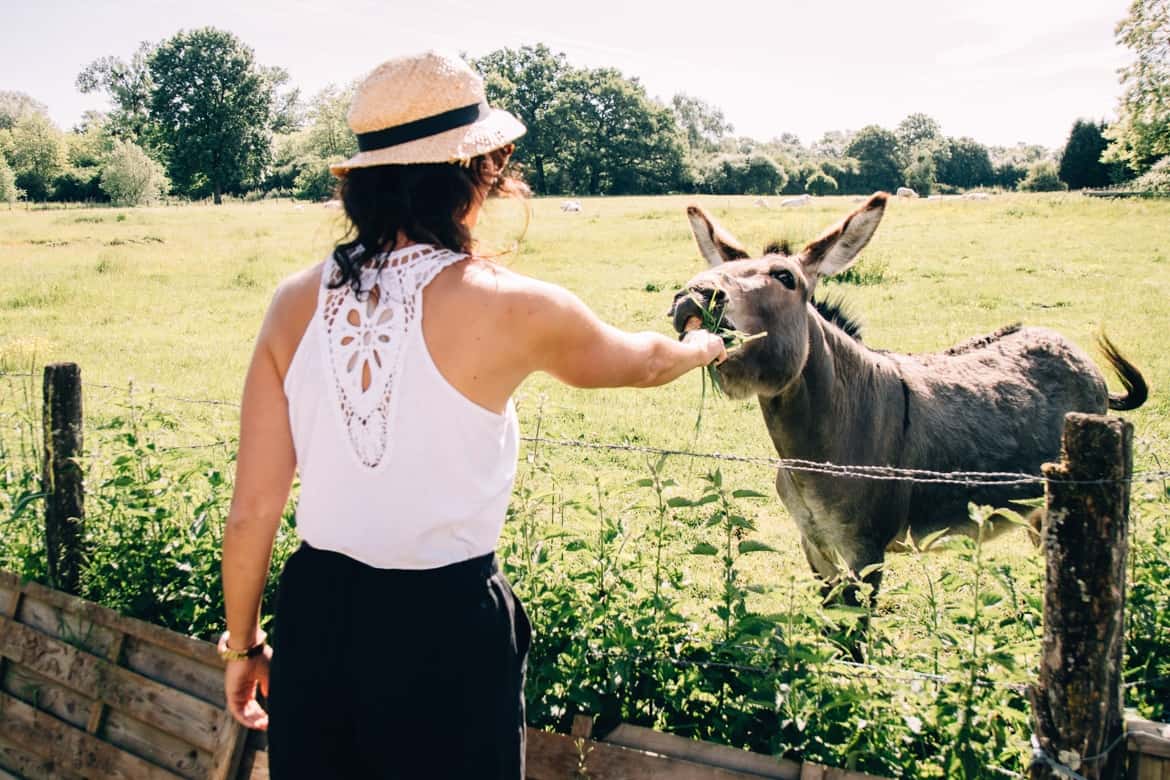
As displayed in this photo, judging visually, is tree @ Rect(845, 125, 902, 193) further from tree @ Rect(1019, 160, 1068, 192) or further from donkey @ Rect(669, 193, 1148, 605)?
donkey @ Rect(669, 193, 1148, 605)

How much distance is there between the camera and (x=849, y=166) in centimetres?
9506

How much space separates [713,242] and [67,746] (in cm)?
390

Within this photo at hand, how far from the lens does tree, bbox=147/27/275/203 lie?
3179 inches

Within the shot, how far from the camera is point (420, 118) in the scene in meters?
2.01

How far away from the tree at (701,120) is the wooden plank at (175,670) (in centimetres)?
13703

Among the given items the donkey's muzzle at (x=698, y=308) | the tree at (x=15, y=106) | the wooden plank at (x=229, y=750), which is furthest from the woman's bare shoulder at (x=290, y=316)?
the tree at (x=15, y=106)

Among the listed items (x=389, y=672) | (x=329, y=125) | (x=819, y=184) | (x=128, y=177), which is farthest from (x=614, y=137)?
(x=389, y=672)

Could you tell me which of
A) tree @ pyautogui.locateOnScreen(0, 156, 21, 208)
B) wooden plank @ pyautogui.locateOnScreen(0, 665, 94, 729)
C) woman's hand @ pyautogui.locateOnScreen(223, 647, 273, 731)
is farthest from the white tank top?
tree @ pyautogui.locateOnScreen(0, 156, 21, 208)

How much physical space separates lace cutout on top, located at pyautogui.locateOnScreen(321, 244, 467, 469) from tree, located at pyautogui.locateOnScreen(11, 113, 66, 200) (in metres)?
80.2

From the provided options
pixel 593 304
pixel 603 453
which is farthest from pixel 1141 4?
pixel 603 453

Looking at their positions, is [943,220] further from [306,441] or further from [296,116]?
[296,116]

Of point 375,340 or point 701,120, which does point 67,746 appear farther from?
point 701,120

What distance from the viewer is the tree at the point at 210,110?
3179 inches

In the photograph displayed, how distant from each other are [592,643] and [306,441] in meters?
1.64
